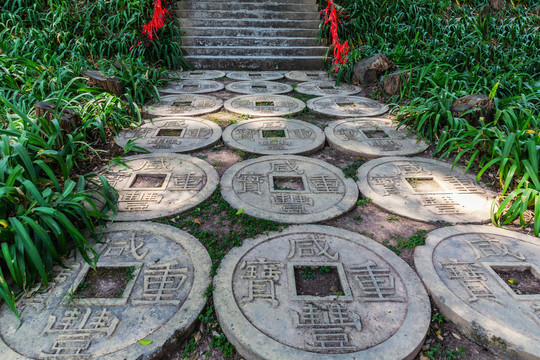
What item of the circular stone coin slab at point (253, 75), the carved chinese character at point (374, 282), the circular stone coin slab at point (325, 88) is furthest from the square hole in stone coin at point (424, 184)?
the circular stone coin slab at point (253, 75)

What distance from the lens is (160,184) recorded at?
8.59ft

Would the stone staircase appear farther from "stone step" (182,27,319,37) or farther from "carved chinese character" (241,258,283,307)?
"carved chinese character" (241,258,283,307)

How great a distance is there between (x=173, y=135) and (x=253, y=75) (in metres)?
2.80

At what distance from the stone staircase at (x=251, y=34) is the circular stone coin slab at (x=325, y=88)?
Answer: 1.03 metres

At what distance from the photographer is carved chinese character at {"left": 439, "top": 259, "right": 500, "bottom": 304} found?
165 centimetres

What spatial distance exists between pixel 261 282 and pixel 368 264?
640 mm

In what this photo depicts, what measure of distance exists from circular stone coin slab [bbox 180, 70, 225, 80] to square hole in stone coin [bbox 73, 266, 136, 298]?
14.0 ft

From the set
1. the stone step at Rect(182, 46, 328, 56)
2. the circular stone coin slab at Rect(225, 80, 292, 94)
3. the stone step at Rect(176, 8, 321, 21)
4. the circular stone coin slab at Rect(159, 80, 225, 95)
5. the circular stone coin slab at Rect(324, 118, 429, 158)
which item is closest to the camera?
the circular stone coin slab at Rect(324, 118, 429, 158)

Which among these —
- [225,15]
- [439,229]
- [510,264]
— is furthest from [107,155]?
[225,15]

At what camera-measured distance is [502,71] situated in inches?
185

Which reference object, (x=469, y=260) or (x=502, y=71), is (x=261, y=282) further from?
(x=502, y=71)

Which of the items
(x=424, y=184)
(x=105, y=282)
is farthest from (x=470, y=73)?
(x=105, y=282)

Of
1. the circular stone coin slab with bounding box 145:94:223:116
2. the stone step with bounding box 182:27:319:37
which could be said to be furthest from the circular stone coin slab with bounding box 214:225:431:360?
the stone step with bounding box 182:27:319:37

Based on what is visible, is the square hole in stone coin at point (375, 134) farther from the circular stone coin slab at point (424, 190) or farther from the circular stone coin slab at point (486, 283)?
the circular stone coin slab at point (486, 283)
